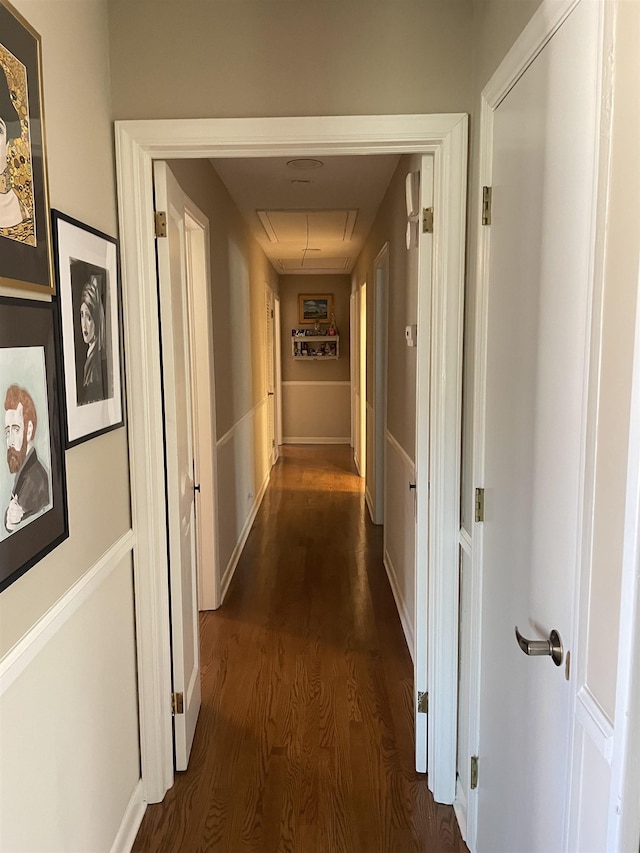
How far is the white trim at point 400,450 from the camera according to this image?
2.98 meters

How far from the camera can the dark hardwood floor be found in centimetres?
192

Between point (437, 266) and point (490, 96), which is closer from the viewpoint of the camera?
point (490, 96)

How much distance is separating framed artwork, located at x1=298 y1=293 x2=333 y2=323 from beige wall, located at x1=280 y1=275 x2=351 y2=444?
62 mm

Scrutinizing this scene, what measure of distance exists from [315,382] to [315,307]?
41.9 inches

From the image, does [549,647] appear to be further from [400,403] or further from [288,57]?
[400,403]

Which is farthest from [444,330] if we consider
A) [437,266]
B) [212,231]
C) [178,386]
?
[212,231]

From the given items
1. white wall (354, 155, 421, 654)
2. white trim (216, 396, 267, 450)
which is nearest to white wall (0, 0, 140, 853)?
white wall (354, 155, 421, 654)

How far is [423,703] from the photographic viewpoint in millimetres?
2084

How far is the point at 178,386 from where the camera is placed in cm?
213

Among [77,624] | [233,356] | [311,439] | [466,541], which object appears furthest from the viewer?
[311,439]

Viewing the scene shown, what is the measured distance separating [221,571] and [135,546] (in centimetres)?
179

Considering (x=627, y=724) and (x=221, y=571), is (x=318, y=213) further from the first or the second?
(x=627, y=724)

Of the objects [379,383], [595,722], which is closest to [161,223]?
[595,722]

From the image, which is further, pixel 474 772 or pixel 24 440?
pixel 474 772
